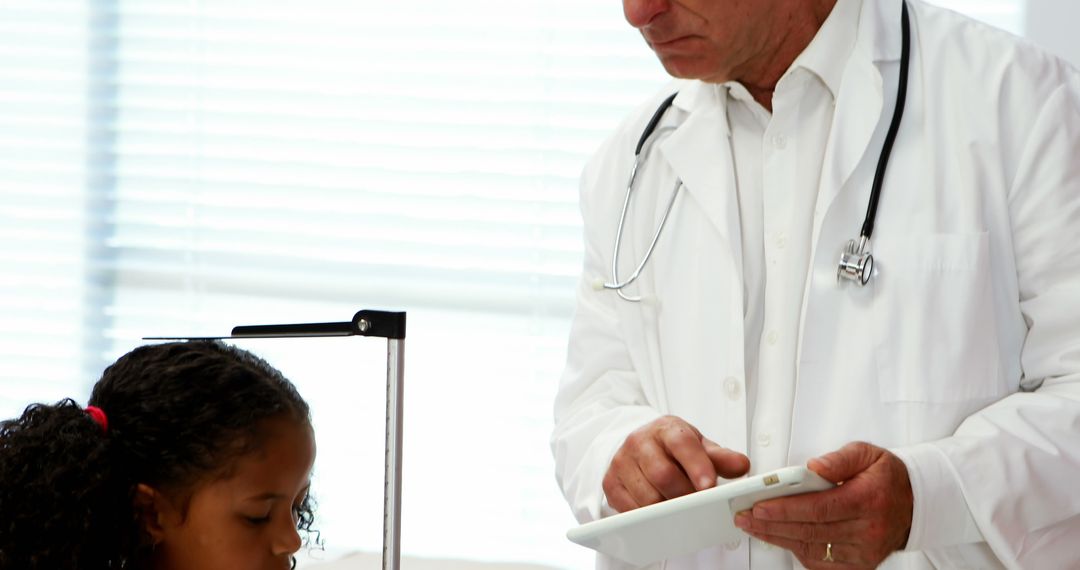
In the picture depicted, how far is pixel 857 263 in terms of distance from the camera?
1.42 meters

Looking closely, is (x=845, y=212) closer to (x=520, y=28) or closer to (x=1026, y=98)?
(x=1026, y=98)

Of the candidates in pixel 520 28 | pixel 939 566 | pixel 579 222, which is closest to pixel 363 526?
pixel 939 566

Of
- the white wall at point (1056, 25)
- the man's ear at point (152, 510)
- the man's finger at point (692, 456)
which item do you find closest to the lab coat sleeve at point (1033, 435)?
the man's finger at point (692, 456)

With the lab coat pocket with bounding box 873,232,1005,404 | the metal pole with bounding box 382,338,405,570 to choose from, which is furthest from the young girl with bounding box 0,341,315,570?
the lab coat pocket with bounding box 873,232,1005,404

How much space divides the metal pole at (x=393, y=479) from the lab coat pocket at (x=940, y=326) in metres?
0.58

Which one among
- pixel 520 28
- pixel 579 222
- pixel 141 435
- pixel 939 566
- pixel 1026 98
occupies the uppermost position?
pixel 520 28

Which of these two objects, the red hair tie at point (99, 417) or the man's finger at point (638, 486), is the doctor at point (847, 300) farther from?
the red hair tie at point (99, 417)

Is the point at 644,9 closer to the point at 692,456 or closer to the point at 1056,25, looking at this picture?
the point at 692,456

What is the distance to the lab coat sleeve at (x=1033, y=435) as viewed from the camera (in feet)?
4.31

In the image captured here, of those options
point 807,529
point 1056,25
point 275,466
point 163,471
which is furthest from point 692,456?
point 1056,25

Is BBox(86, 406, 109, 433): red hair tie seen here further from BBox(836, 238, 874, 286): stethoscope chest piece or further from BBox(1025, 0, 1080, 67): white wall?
BBox(1025, 0, 1080, 67): white wall

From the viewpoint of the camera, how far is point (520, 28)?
2.66m

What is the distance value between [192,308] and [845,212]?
1821 mm

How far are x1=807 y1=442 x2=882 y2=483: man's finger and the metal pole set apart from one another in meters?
0.44
